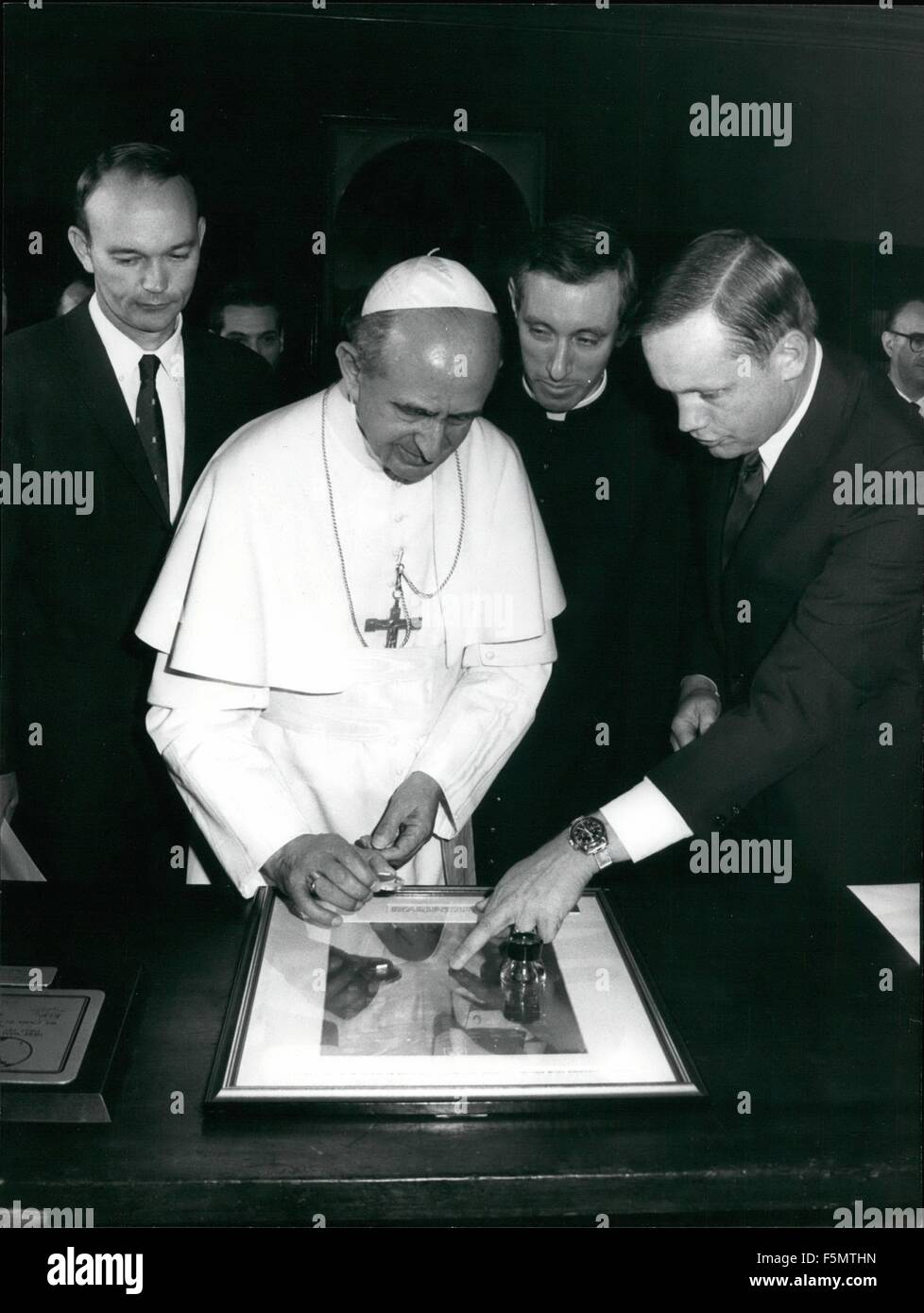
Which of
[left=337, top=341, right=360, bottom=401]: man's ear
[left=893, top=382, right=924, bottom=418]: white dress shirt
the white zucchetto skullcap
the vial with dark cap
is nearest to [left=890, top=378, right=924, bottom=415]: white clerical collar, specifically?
[left=893, top=382, right=924, bottom=418]: white dress shirt

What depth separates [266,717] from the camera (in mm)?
2686

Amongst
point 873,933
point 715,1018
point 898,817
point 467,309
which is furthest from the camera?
point 898,817

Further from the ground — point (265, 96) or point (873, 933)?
point (265, 96)

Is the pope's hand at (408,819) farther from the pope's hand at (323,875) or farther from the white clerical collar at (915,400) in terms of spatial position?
the white clerical collar at (915,400)

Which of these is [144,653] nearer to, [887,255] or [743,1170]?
[743,1170]

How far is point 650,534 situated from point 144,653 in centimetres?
120

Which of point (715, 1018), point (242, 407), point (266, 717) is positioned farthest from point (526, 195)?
point (715, 1018)

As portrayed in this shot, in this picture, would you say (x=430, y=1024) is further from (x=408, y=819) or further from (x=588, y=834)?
(x=408, y=819)

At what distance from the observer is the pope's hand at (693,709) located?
282 cm

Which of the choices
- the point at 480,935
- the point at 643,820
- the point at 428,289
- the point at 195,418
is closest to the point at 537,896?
the point at 480,935

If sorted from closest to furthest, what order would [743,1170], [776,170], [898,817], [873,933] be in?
[743,1170] → [873,933] → [898,817] → [776,170]

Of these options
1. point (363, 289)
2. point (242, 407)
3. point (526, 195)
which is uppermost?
point (526, 195)

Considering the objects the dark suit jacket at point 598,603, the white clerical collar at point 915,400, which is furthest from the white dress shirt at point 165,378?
the white clerical collar at point 915,400

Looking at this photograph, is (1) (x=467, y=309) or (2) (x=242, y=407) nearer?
(1) (x=467, y=309)
